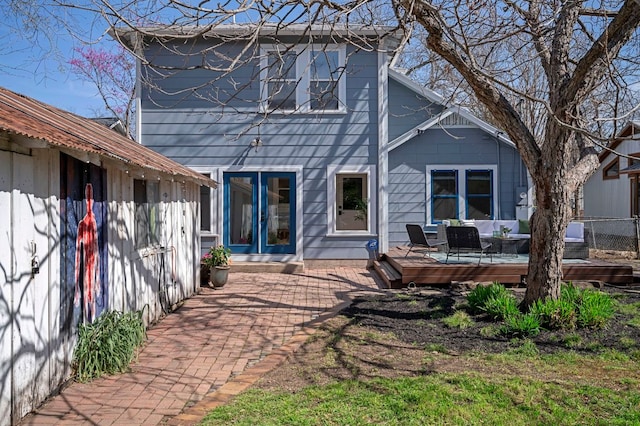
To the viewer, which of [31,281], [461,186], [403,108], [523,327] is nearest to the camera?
[31,281]

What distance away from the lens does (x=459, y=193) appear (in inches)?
536

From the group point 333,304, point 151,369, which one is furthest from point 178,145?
point 151,369

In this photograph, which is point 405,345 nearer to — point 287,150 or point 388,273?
point 388,273

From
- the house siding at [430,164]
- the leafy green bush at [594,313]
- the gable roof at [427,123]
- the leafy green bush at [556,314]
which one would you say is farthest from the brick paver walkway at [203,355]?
the gable roof at [427,123]

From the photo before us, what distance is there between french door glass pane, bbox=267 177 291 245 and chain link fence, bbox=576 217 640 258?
8654 millimetres

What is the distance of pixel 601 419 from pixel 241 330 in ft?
13.6

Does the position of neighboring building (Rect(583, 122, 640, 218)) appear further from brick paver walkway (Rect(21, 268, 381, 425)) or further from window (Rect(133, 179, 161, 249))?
window (Rect(133, 179, 161, 249))

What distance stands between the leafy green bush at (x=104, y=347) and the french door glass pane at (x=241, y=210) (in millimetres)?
6816

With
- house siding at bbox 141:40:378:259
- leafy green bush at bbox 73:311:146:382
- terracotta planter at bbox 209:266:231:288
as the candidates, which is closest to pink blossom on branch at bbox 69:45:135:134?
house siding at bbox 141:40:378:259

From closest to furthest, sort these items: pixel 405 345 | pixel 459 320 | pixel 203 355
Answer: pixel 203 355
pixel 405 345
pixel 459 320

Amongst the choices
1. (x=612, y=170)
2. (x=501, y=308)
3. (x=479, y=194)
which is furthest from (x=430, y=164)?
(x=612, y=170)

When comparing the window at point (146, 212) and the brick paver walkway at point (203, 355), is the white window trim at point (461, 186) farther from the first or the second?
the window at point (146, 212)

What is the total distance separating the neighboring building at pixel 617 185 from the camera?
18.8 m

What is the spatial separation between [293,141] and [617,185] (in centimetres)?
1586
